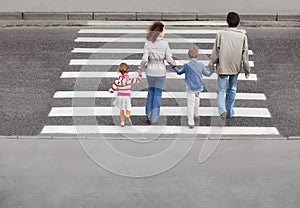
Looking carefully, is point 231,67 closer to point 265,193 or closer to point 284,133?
point 284,133

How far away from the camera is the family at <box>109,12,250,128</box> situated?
10.8 meters

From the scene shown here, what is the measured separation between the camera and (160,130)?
11078 mm

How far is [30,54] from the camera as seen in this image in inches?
605

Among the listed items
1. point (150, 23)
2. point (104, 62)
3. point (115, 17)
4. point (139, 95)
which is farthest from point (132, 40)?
point (139, 95)

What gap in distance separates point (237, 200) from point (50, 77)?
6.45 metres

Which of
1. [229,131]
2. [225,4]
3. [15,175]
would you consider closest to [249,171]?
[229,131]

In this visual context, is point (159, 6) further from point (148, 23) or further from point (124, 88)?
point (124, 88)

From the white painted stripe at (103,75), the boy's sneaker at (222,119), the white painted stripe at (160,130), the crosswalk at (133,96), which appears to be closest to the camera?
the white painted stripe at (160,130)

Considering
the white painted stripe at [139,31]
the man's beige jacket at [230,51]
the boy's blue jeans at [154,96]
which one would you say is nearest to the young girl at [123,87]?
the boy's blue jeans at [154,96]

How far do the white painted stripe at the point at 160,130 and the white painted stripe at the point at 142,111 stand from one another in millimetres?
645

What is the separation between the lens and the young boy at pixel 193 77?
10.9 meters

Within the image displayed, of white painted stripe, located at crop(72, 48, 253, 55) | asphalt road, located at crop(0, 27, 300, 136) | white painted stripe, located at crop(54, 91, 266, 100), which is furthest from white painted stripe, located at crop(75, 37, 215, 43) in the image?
white painted stripe, located at crop(54, 91, 266, 100)

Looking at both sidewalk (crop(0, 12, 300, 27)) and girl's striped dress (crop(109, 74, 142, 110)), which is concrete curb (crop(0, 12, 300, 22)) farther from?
girl's striped dress (crop(109, 74, 142, 110))

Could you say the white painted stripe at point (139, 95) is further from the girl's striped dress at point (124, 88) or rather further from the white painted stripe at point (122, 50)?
the white painted stripe at point (122, 50)
